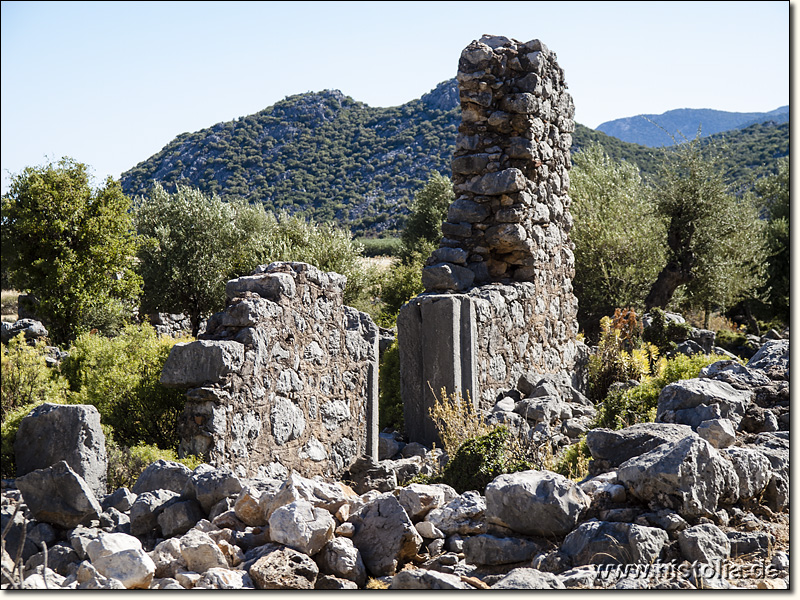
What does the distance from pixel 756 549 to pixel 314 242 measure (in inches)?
622

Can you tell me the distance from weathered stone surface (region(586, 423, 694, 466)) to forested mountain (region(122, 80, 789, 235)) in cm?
3733

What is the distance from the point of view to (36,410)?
4.47m

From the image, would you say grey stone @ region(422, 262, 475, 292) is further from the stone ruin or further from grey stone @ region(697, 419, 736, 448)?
grey stone @ region(697, 419, 736, 448)

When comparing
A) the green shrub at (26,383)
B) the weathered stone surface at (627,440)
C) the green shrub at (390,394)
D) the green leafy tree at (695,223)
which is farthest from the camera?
the green leafy tree at (695,223)

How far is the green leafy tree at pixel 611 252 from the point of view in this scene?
53.4ft


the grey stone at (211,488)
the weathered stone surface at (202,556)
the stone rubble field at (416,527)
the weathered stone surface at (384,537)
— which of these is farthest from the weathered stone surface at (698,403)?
the weathered stone surface at (202,556)

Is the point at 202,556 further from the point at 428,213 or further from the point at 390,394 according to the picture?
the point at 428,213

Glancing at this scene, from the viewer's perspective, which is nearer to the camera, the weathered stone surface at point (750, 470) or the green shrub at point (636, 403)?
the weathered stone surface at point (750, 470)

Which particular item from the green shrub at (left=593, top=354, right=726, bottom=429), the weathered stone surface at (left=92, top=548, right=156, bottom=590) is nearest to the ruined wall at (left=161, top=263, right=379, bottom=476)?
the weathered stone surface at (left=92, top=548, right=156, bottom=590)

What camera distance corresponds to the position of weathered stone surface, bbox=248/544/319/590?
3613 millimetres

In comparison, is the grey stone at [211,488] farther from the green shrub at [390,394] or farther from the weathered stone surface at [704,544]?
the green shrub at [390,394]

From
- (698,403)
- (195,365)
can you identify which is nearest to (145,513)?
(195,365)

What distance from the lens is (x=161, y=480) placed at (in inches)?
189

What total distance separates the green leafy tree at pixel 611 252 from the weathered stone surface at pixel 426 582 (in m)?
13.2
